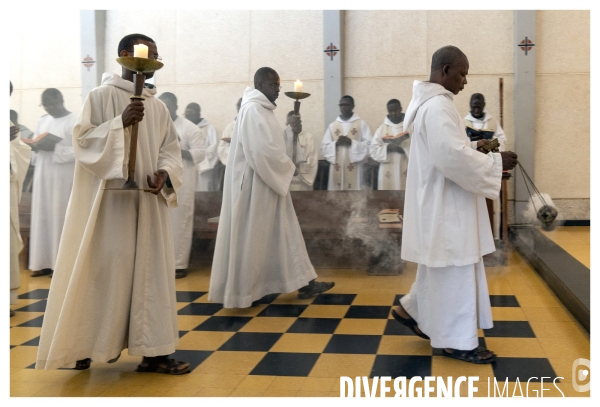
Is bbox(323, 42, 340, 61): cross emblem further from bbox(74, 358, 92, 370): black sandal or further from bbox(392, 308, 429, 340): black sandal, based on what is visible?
bbox(74, 358, 92, 370): black sandal

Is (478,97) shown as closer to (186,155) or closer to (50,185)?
(186,155)

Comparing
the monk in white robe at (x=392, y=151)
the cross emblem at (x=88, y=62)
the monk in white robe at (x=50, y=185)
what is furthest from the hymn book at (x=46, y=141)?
the monk in white robe at (x=392, y=151)

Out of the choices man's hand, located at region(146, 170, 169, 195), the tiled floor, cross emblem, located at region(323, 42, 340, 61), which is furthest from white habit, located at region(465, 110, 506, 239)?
man's hand, located at region(146, 170, 169, 195)

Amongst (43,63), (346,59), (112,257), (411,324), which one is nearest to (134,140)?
(112,257)

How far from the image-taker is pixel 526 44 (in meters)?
6.55

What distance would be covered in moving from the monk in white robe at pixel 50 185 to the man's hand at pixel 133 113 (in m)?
3.52

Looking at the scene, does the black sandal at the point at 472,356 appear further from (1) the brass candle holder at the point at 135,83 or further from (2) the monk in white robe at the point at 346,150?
(2) the monk in white robe at the point at 346,150

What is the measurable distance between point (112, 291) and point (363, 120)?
4322 mm

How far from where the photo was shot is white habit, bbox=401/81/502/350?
10.4 feet

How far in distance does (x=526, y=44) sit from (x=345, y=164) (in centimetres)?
216

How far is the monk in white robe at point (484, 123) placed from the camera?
6.40 m

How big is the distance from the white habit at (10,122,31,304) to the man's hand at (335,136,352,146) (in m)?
2.92

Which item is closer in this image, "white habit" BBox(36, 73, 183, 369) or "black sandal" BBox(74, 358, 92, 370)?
"white habit" BBox(36, 73, 183, 369)

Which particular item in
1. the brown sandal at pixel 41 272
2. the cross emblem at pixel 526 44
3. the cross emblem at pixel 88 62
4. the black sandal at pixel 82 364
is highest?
the cross emblem at pixel 526 44
